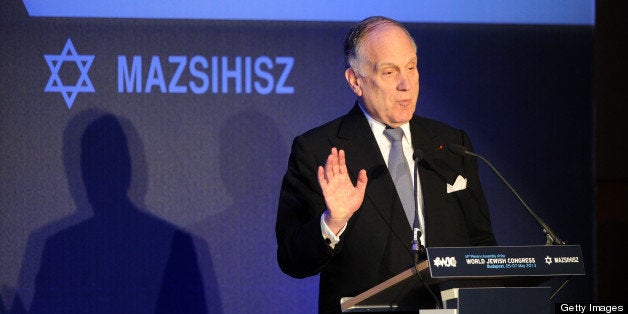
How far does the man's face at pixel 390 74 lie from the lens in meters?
2.66

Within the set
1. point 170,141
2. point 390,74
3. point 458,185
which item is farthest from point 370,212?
point 170,141

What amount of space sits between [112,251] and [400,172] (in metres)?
1.72

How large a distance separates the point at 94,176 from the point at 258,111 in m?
0.83

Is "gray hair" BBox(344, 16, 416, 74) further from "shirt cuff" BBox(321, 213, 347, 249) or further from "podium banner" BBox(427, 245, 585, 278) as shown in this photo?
"podium banner" BBox(427, 245, 585, 278)

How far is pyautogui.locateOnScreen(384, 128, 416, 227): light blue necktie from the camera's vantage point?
2594 mm

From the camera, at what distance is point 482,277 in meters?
1.87

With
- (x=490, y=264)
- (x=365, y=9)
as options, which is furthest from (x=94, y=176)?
(x=490, y=264)

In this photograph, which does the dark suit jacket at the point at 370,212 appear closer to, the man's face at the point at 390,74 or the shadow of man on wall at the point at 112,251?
the man's face at the point at 390,74

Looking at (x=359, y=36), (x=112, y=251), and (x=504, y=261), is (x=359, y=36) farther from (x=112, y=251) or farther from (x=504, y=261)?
(x=112, y=251)

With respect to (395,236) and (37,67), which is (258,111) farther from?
(395,236)

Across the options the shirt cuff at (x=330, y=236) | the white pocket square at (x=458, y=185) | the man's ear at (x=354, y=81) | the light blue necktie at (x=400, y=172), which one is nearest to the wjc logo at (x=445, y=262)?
the shirt cuff at (x=330, y=236)

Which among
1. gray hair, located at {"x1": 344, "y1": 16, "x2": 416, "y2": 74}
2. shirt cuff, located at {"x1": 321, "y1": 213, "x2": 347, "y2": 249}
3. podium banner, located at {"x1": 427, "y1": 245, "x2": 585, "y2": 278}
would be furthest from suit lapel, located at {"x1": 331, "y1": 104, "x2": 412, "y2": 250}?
podium banner, located at {"x1": 427, "y1": 245, "x2": 585, "y2": 278}

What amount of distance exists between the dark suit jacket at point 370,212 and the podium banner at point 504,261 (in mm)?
629

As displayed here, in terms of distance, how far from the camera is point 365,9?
3.99 m
